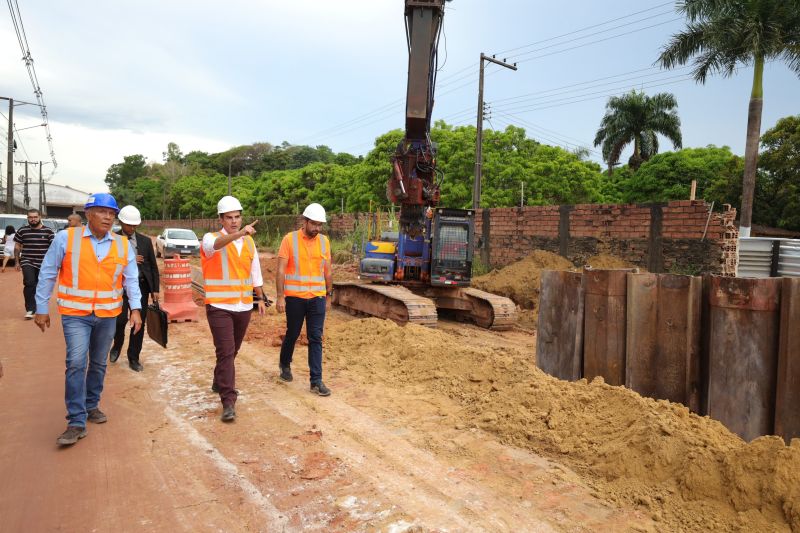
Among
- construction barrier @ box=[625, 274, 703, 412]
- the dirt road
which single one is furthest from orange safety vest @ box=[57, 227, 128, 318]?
construction barrier @ box=[625, 274, 703, 412]

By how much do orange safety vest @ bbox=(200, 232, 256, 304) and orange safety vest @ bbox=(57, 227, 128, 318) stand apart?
0.77 metres

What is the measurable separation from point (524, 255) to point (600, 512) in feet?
44.7

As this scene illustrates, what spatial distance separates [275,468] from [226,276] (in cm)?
192

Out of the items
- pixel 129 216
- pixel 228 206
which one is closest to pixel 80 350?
pixel 228 206

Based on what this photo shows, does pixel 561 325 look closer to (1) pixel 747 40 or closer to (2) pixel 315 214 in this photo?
(2) pixel 315 214

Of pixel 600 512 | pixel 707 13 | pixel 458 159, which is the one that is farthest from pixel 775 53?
pixel 600 512

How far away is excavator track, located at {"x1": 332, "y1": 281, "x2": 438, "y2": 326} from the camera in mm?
10133

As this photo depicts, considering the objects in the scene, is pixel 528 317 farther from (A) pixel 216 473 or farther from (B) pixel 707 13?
(B) pixel 707 13

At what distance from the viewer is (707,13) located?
69.8ft

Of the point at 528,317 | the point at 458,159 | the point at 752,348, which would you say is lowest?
the point at 528,317

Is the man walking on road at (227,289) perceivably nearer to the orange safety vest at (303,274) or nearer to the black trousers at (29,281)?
the orange safety vest at (303,274)

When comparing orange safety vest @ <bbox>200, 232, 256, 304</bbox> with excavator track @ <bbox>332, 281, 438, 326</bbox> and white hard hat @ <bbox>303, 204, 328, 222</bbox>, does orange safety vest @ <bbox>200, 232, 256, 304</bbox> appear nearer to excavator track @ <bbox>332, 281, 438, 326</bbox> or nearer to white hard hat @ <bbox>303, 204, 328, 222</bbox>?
white hard hat @ <bbox>303, 204, 328, 222</bbox>

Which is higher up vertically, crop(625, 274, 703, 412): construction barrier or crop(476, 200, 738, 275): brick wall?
crop(476, 200, 738, 275): brick wall

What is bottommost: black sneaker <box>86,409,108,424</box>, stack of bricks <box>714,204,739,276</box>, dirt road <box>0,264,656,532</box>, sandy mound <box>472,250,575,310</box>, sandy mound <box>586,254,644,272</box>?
dirt road <box>0,264,656,532</box>
